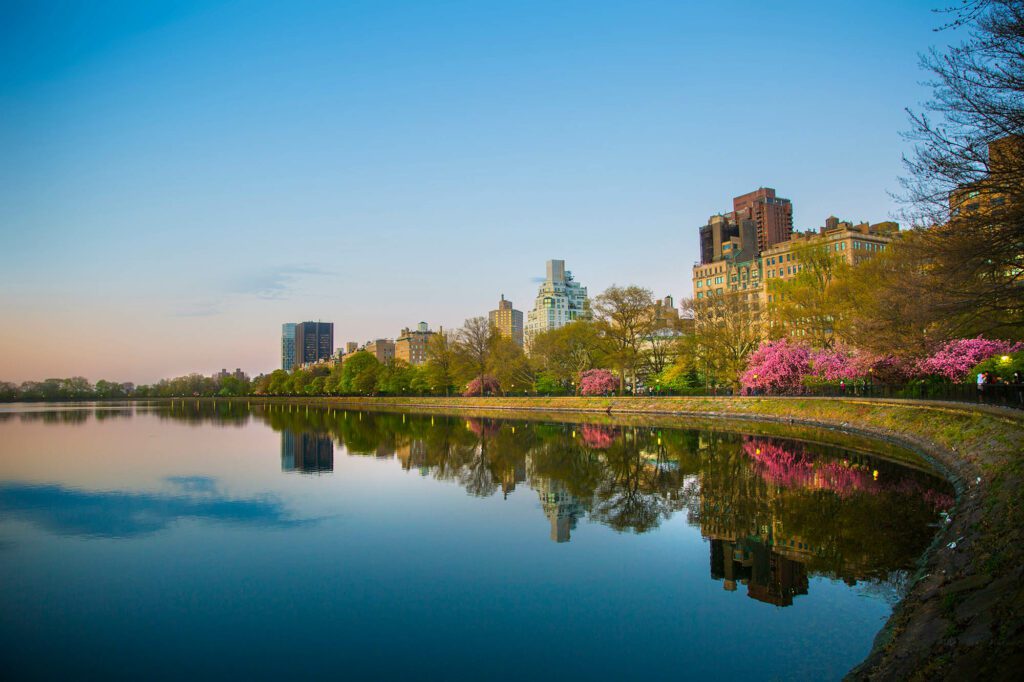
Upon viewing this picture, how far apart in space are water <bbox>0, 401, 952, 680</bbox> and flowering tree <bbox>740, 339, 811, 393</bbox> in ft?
93.1

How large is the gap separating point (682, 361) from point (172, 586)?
Result: 6720cm

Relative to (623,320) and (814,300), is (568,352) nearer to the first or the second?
(623,320)

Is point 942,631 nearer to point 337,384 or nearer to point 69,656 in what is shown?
point 69,656

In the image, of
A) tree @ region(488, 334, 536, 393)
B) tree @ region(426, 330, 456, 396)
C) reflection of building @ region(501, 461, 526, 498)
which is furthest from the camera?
tree @ region(426, 330, 456, 396)

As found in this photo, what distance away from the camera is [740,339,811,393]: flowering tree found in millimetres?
58562

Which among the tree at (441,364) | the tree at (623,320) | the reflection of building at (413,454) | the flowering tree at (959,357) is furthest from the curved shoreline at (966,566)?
the tree at (441,364)

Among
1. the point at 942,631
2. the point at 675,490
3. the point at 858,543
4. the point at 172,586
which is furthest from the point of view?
the point at 675,490

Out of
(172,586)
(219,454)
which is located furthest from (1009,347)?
(219,454)

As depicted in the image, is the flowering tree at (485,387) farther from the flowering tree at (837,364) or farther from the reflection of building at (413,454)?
the flowering tree at (837,364)

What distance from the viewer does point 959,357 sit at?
4122 cm

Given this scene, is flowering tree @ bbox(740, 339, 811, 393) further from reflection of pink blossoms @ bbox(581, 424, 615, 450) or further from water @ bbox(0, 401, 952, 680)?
water @ bbox(0, 401, 952, 680)

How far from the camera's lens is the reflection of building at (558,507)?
18.7 meters

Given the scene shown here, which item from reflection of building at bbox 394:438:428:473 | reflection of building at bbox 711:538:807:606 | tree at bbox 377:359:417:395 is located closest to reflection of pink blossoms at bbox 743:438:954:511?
reflection of building at bbox 711:538:807:606

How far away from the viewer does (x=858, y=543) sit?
15.9 m
